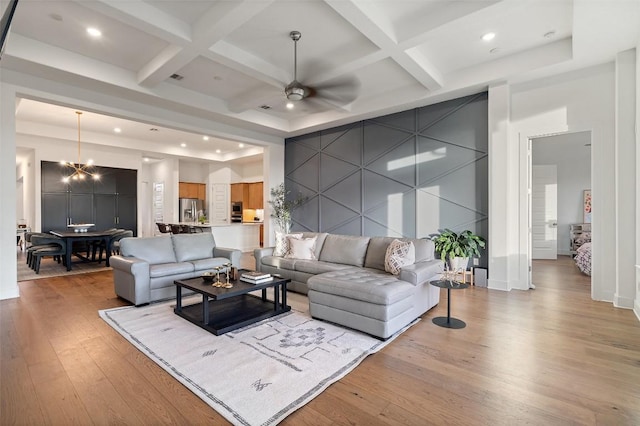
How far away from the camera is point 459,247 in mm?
5160

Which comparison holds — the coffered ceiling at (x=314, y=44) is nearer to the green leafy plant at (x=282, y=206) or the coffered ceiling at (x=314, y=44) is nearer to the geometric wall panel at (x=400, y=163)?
the geometric wall panel at (x=400, y=163)

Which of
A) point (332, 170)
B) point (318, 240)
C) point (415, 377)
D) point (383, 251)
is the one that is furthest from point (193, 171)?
point (415, 377)

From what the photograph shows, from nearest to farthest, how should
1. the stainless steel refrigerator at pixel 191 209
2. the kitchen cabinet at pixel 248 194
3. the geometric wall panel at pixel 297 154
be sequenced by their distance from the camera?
the geometric wall panel at pixel 297 154 → the stainless steel refrigerator at pixel 191 209 → the kitchen cabinet at pixel 248 194

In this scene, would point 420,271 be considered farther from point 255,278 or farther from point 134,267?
point 134,267

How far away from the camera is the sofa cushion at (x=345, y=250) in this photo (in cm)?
462

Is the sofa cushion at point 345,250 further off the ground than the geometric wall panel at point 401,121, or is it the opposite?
the geometric wall panel at point 401,121

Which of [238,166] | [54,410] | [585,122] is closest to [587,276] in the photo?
[585,122]

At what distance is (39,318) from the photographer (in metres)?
3.61

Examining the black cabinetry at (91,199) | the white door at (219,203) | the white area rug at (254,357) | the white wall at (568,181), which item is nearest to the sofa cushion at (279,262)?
the white area rug at (254,357)

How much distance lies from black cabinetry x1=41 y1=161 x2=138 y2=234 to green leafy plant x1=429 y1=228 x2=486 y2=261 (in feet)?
30.2

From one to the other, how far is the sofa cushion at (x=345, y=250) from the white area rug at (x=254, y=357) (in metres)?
1.30

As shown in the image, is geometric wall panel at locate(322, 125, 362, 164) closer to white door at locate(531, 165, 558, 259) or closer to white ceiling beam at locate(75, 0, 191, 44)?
white ceiling beam at locate(75, 0, 191, 44)

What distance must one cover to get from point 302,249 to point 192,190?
8.21m

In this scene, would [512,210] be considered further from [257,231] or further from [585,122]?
[257,231]
